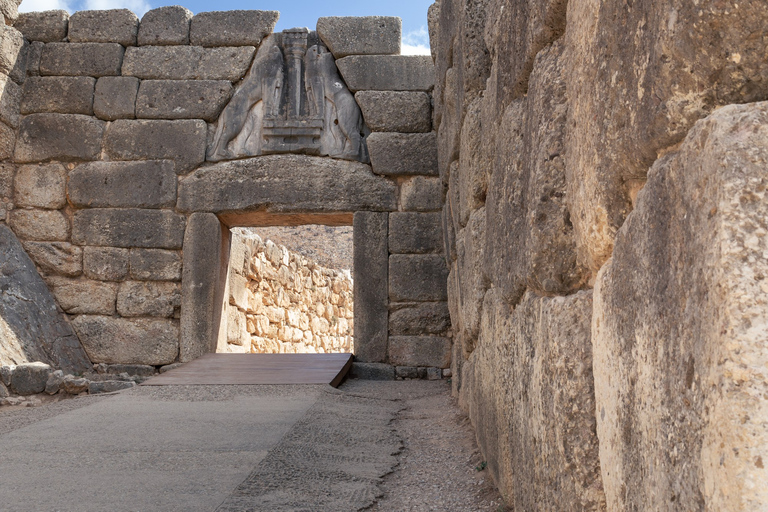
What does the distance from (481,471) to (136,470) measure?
1.34 m

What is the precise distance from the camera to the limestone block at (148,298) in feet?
21.1

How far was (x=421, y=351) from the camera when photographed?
20.6 ft

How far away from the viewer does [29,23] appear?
6859 millimetres

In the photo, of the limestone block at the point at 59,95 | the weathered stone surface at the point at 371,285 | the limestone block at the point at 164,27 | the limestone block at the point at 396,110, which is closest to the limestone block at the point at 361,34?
the limestone block at the point at 396,110

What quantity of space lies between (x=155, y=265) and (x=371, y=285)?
6.78 feet

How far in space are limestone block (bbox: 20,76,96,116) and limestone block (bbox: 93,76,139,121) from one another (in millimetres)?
90

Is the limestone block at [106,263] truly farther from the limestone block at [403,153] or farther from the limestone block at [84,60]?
the limestone block at [403,153]

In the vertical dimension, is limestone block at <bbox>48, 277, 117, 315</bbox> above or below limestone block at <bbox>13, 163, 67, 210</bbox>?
below

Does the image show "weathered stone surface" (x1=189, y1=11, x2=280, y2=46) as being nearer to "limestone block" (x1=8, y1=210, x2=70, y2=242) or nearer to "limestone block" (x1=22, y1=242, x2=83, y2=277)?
"limestone block" (x1=8, y1=210, x2=70, y2=242)

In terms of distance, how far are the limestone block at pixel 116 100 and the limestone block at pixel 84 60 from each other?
0.55ft

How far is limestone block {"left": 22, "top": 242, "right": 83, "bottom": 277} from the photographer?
6.48 metres

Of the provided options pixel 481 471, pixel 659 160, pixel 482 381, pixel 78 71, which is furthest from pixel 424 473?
pixel 78 71

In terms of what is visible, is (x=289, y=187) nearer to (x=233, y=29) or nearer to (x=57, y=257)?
(x=233, y=29)

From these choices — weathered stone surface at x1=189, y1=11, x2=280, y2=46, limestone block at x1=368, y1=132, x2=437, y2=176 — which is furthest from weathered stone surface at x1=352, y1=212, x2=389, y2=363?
weathered stone surface at x1=189, y1=11, x2=280, y2=46
